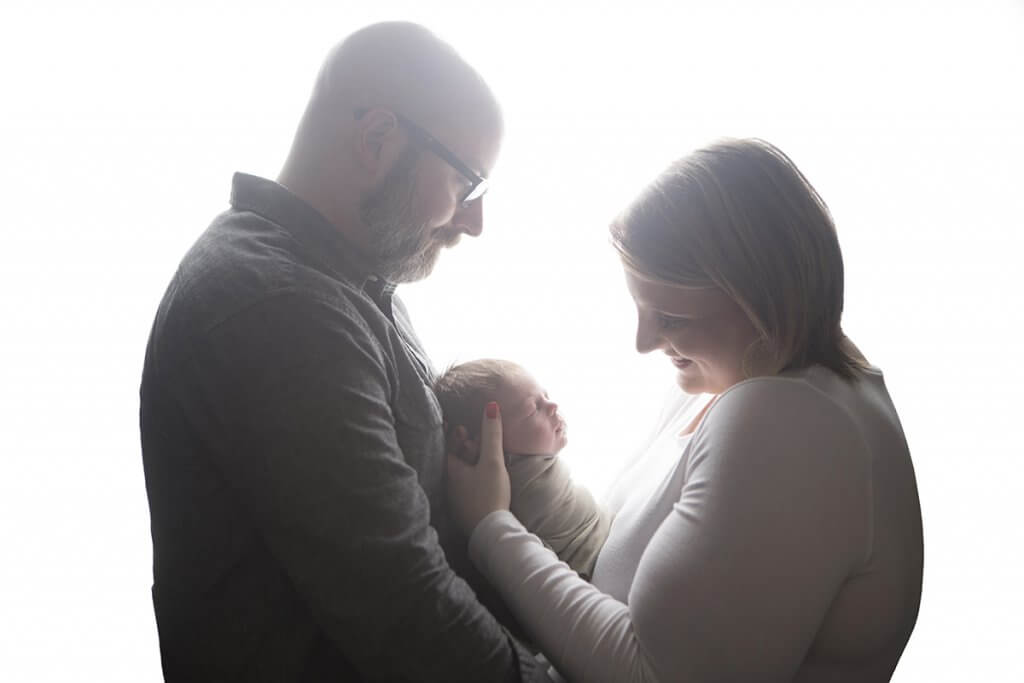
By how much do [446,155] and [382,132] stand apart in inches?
4.7

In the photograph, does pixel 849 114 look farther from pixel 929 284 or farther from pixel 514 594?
pixel 514 594

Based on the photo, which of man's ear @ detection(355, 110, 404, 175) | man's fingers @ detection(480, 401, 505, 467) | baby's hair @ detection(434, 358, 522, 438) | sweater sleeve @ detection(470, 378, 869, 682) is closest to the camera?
sweater sleeve @ detection(470, 378, 869, 682)

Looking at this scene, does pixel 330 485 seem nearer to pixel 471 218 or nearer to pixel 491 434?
pixel 491 434

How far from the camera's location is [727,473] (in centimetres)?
98

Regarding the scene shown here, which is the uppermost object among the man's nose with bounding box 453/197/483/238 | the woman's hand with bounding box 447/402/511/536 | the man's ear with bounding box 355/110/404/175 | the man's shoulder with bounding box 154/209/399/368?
the man's ear with bounding box 355/110/404/175

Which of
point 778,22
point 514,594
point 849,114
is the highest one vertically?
point 778,22

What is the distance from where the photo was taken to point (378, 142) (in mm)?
1242

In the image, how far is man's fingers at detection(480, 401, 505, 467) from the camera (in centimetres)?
133

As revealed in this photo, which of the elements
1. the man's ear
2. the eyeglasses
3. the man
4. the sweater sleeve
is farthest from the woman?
the man's ear

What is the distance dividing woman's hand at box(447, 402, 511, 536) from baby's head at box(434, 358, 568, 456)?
0.11 metres

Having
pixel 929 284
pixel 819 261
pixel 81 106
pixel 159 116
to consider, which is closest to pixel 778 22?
pixel 929 284

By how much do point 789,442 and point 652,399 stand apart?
1.32 metres

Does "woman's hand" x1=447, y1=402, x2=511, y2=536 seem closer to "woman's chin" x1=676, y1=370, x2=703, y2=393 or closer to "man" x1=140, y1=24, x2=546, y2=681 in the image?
"man" x1=140, y1=24, x2=546, y2=681

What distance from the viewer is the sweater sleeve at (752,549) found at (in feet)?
3.15
